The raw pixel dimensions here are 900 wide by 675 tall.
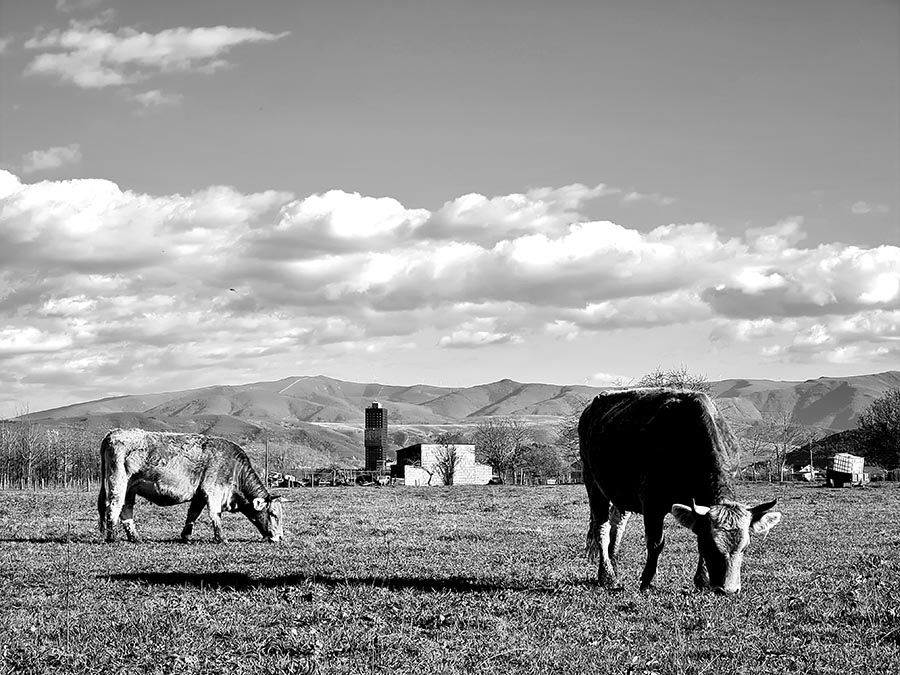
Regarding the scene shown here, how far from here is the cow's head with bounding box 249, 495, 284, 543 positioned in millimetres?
22859

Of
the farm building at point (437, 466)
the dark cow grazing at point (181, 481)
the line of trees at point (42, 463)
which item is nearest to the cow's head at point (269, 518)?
the dark cow grazing at point (181, 481)

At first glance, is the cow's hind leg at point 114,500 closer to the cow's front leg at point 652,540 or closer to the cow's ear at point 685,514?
the cow's front leg at point 652,540

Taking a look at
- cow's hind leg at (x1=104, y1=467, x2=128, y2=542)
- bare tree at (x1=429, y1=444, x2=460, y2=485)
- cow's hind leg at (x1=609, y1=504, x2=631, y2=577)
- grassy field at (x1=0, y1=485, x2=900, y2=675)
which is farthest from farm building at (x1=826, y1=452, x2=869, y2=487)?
cow's hind leg at (x1=104, y1=467, x2=128, y2=542)

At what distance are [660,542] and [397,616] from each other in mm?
4434

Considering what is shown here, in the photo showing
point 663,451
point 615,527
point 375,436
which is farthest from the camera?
point 375,436

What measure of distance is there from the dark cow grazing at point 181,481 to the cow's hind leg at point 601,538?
981 cm

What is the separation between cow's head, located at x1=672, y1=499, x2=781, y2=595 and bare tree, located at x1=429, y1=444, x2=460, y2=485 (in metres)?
87.2

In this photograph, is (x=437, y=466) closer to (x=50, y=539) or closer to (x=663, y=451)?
(x=50, y=539)

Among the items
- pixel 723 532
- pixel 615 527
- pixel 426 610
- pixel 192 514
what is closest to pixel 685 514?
pixel 723 532

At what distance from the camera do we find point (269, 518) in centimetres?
2297

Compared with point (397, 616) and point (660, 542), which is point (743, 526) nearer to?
point (660, 542)

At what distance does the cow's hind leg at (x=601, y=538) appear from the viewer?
14.4m

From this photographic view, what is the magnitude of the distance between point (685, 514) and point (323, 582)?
5826mm

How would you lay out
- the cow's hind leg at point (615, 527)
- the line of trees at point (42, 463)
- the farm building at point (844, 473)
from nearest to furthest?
1. the cow's hind leg at point (615, 527)
2. the farm building at point (844, 473)
3. the line of trees at point (42, 463)
